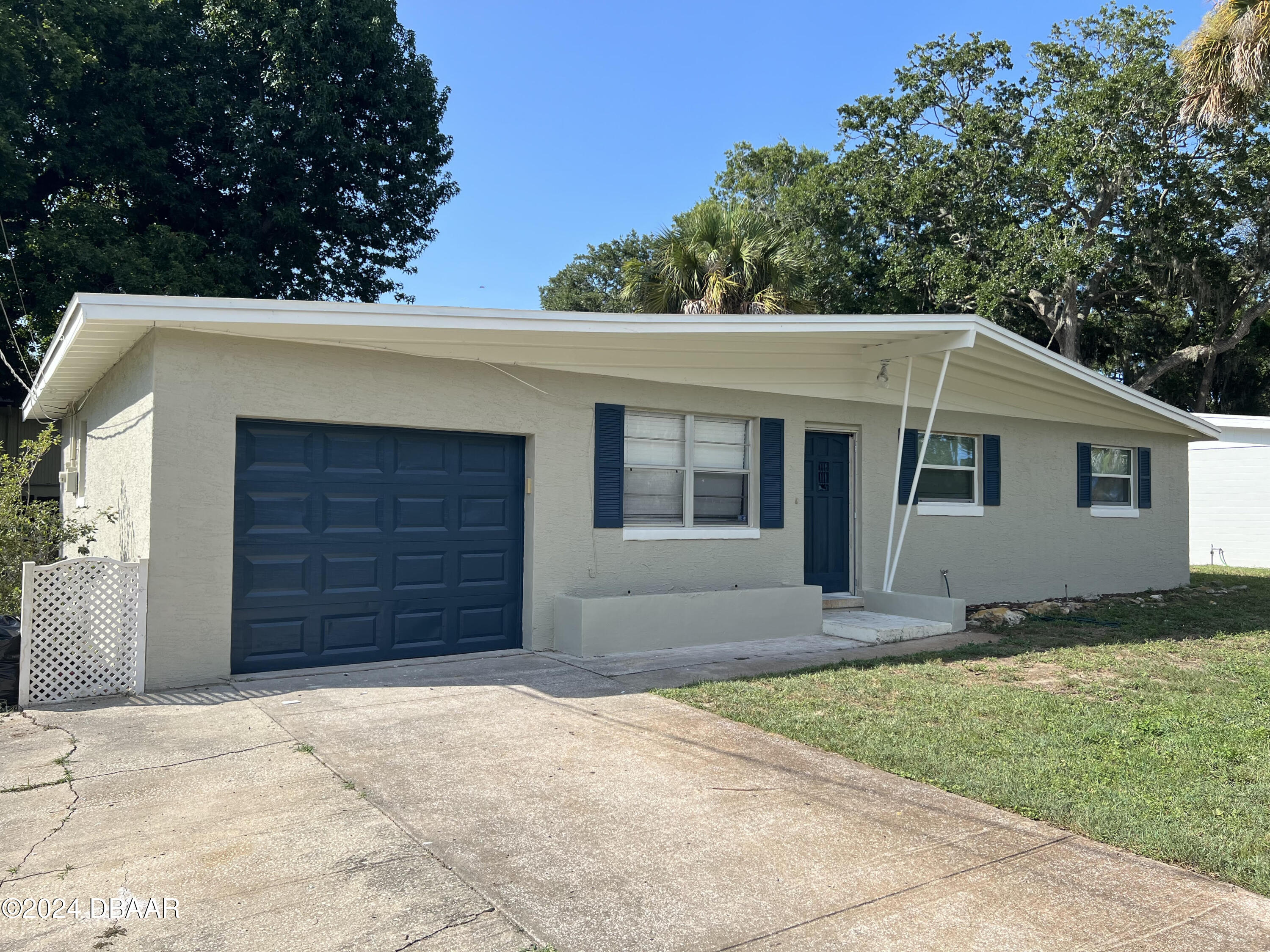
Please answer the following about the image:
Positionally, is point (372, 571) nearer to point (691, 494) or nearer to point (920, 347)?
point (691, 494)

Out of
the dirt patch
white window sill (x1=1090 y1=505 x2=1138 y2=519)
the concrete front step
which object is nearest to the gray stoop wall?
the concrete front step

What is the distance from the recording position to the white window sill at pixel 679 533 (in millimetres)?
9406

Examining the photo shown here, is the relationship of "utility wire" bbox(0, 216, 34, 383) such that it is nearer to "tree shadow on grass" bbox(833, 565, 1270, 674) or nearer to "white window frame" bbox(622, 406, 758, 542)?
"white window frame" bbox(622, 406, 758, 542)

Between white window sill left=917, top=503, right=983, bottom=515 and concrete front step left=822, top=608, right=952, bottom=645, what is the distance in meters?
1.92

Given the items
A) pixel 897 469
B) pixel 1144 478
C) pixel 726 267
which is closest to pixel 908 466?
pixel 897 469

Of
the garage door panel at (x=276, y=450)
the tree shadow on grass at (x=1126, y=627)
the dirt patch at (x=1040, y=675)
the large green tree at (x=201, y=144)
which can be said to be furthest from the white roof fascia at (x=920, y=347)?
the large green tree at (x=201, y=144)

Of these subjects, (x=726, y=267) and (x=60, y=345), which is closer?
(x=60, y=345)

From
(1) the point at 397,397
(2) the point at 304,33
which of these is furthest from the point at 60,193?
(1) the point at 397,397

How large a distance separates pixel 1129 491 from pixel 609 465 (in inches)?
409

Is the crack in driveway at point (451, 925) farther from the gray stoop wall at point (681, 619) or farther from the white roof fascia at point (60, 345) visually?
the white roof fascia at point (60, 345)

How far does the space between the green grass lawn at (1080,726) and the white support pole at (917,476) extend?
165cm

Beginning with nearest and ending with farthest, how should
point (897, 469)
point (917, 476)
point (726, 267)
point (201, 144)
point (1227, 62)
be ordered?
point (917, 476) < point (897, 469) < point (1227, 62) < point (726, 267) < point (201, 144)

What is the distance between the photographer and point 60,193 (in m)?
18.3

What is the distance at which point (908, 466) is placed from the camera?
1189cm
